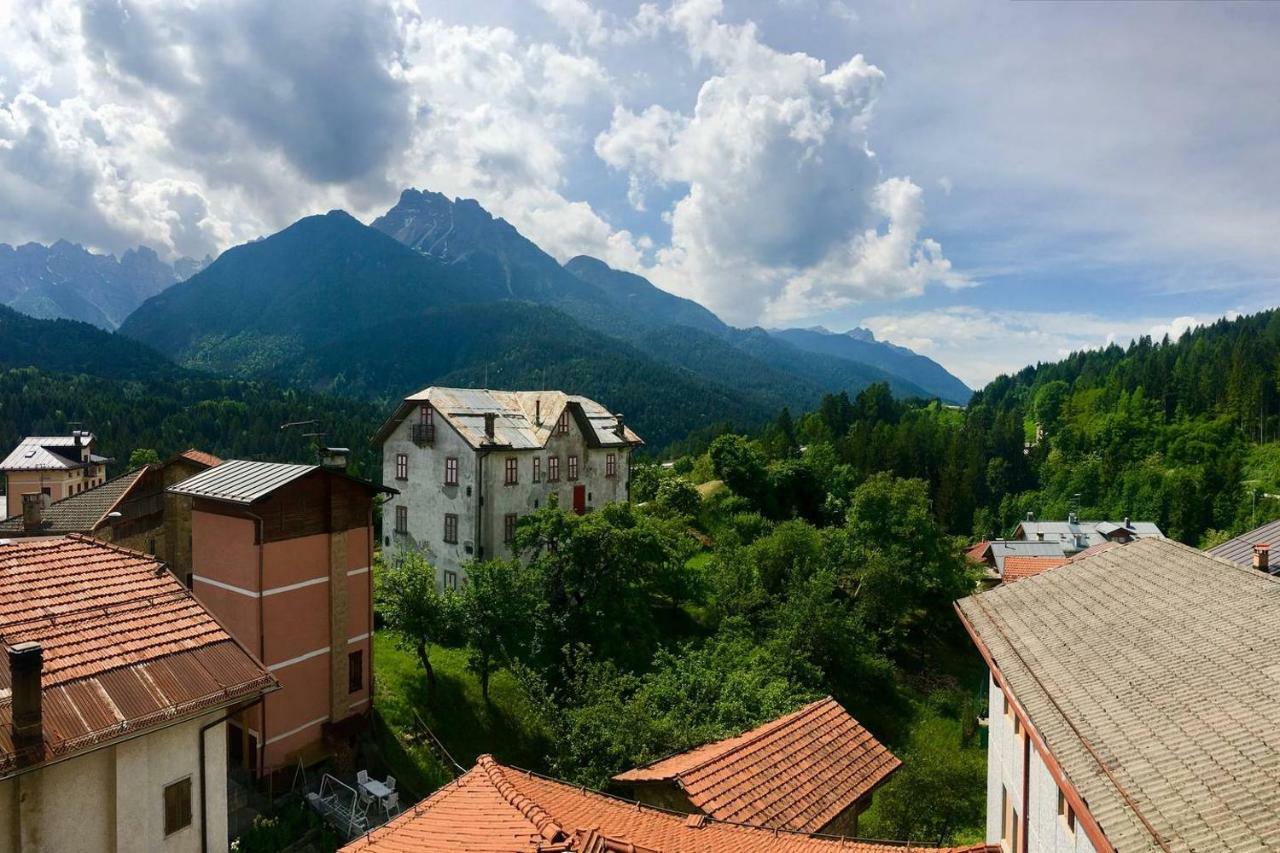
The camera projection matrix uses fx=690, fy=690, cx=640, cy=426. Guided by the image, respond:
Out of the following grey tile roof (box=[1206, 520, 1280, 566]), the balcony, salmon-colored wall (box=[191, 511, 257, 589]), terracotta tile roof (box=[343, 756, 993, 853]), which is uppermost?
the balcony

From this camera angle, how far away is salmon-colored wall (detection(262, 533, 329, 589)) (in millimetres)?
19234

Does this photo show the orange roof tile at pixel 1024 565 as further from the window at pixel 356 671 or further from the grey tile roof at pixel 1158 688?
the window at pixel 356 671

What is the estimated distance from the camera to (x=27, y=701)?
8.43m

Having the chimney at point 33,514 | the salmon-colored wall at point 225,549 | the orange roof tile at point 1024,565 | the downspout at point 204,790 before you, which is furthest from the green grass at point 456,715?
the orange roof tile at point 1024,565

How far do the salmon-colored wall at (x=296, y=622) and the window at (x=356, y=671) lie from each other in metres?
0.99

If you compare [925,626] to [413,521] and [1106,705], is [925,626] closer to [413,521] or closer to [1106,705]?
[413,521]

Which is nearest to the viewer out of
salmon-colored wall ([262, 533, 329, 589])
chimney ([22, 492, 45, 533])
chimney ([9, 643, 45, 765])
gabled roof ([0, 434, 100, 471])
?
chimney ([9, 643, 45, 765])

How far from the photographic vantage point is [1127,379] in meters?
138

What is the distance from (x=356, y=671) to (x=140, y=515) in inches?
558

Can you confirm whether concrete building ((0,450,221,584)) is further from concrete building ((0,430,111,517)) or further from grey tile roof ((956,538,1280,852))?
concrete building ((0,430,111,517))

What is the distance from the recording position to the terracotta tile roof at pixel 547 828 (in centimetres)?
917

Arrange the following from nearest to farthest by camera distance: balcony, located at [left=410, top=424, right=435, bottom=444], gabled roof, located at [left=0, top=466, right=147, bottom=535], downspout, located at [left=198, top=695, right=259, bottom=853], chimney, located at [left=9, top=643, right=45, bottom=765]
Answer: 1. chimney, located at [left=9, top=643, right=45, bottom=765]
2. downspout, located at [left=198, top=695, right=259, bottom=853]
3. gabled roof, located at [left=0, top=466, right=147, bottom=535]
4. balcony, located at [left=410, top=424, right=435, bottom=444]

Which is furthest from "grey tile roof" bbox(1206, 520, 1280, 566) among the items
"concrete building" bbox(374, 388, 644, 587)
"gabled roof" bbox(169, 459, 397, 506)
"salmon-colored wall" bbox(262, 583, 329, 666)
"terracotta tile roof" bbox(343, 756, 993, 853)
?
"gabled roof" bbox(169, 459, 397, 506)

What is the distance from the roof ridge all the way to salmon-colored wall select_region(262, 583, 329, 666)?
10.4m
